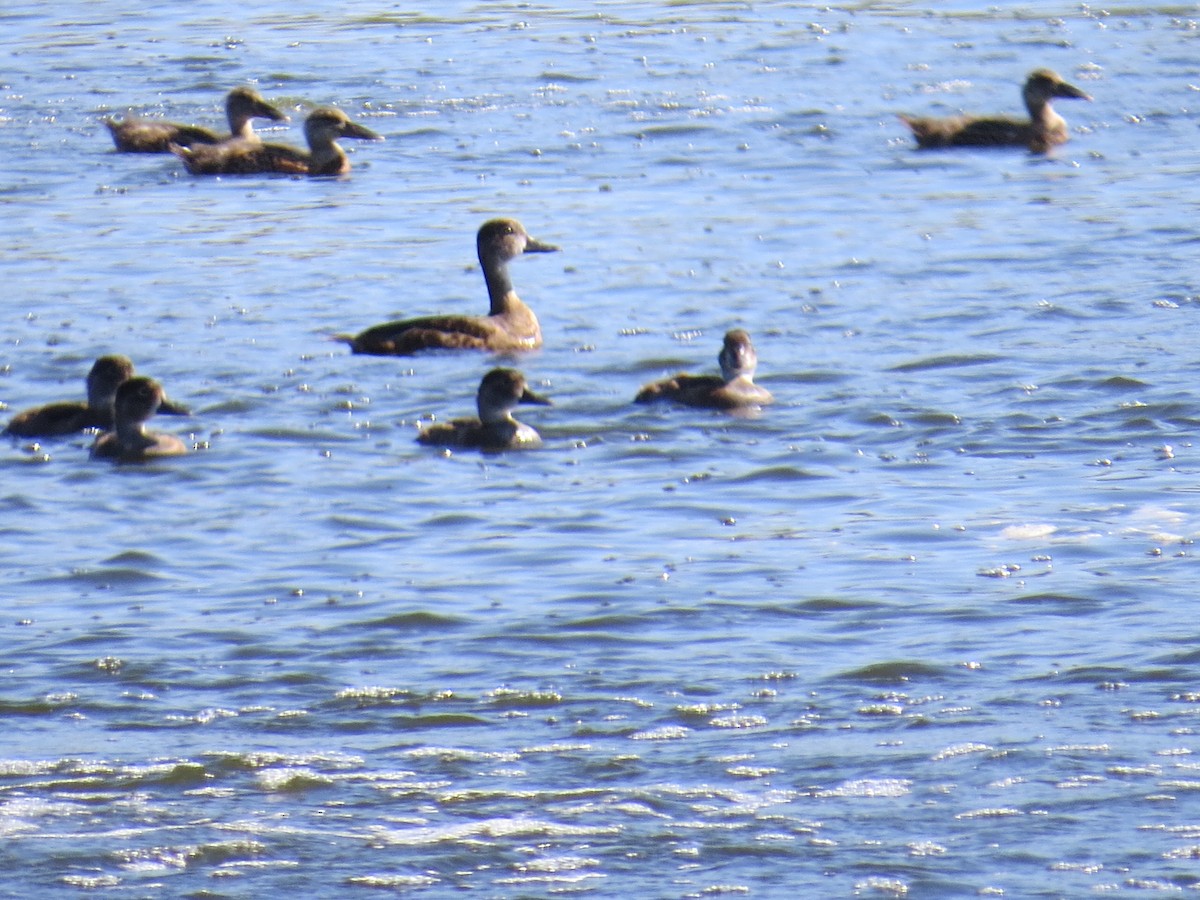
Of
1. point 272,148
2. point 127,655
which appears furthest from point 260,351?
point 272,148

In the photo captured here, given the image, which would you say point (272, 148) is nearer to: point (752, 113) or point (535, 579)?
point (752, 113)

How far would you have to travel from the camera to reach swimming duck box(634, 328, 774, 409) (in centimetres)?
1234

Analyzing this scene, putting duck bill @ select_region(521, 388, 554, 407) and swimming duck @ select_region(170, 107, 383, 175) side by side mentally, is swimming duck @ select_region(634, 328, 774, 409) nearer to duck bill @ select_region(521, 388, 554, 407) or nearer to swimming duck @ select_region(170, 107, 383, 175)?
duck bill @ select_region(521, 388, 554, 407)

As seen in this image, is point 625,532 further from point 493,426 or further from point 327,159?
point 327,159

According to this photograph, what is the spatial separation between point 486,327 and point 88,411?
255 centimetres

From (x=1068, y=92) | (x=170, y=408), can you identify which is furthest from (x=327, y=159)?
(x=170, y=408)

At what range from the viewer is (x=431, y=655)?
8914mm

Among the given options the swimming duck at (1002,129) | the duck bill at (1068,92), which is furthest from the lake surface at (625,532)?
the duck bill at (1068,92)

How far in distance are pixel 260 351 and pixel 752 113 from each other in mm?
9098

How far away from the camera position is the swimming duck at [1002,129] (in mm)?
20406

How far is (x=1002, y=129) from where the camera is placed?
67.7ft

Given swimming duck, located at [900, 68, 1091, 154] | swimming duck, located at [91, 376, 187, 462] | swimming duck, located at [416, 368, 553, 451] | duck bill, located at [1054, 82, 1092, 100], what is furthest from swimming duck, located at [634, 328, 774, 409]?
duck bill, located at [1054, 82, 1092, 100]

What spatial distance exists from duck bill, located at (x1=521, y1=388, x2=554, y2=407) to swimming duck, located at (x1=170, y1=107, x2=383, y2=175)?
8.13 m

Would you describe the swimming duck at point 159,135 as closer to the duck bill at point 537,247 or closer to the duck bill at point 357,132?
the duck bill at point 357,132
